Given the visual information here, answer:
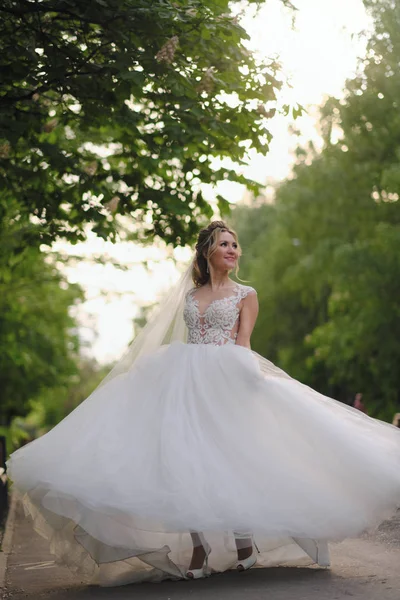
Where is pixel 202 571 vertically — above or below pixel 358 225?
below

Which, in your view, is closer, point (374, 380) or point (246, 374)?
point (246, 374)

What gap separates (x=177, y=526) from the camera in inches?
294

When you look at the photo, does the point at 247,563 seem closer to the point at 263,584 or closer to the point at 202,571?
the point at 202,571

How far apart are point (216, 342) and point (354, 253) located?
26616 millimetres

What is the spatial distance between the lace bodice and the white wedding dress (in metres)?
0.01

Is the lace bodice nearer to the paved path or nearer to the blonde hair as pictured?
the blonde hair

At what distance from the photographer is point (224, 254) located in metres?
9.33

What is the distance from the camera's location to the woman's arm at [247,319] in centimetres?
900

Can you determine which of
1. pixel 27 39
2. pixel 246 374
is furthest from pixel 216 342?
pixel 27 39

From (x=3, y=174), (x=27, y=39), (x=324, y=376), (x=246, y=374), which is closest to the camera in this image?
(x=246, y=374)

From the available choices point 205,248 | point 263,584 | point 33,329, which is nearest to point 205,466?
point 263,584

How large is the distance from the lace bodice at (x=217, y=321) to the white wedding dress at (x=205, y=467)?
12 millimetres

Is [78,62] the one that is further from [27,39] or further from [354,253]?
[354,253]

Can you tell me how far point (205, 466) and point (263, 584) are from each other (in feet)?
3.08
